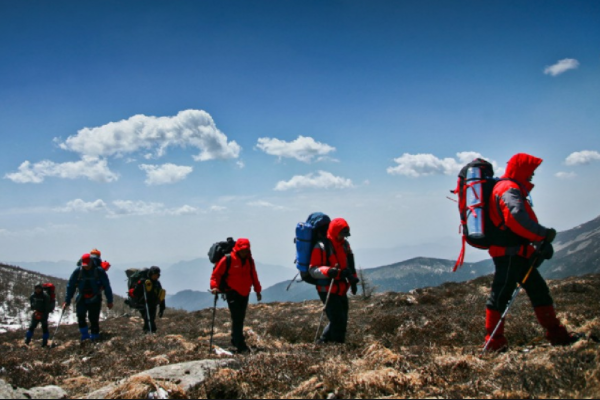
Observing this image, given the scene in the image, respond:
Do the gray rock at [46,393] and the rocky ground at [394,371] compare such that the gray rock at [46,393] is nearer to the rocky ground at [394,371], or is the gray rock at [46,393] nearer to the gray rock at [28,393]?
the gray rock at [28,393]

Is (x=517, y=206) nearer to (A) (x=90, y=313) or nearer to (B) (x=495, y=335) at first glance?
(B) (x=495, y=335)

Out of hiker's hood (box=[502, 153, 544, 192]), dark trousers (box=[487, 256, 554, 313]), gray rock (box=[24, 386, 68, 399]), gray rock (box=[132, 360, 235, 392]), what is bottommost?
gray rock (box=[132, 360, 235, 392])

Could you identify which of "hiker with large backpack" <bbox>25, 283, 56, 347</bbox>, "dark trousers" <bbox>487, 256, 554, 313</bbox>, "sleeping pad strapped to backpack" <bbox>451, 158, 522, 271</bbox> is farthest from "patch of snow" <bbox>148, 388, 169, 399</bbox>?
"hiker with large backpack" <bbox>25, 283, 56, 347</bbox>

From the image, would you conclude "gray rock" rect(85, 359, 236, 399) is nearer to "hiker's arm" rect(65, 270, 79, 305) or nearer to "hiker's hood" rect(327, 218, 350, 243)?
"hiker's hood" rect(327, 218, 350, 243)

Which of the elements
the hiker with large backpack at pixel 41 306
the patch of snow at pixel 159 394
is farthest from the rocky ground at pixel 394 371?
the hiker with large backpack at pixel 41 306

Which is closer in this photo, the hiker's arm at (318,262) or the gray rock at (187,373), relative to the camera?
the gray rock at (187,373)

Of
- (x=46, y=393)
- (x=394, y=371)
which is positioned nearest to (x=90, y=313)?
(x=46, y=393)

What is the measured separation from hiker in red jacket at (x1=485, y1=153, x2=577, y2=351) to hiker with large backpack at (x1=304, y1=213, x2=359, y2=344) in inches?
91.2

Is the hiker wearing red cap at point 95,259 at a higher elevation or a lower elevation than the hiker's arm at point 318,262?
higher

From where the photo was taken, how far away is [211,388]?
4.51 metres

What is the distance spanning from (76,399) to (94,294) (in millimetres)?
9207

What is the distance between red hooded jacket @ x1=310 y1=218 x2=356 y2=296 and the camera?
6.94 meters

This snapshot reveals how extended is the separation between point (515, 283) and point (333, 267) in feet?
9.32

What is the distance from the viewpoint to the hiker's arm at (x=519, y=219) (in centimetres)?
526
